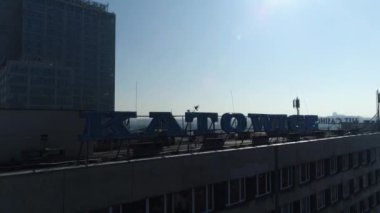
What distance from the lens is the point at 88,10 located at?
167750 mm

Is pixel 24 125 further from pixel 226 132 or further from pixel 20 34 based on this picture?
pixel 20 34

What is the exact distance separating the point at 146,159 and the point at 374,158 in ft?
125

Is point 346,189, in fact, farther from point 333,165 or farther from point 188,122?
point 188,122

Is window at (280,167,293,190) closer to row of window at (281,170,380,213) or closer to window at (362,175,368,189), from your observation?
row of window at (281,170,380,213)

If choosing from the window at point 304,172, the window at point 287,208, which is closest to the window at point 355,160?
the window at point 304,172

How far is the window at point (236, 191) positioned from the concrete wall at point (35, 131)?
26.3 ft

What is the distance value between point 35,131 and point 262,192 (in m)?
13.4

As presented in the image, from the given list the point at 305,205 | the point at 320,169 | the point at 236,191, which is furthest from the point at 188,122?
the point at 320,169

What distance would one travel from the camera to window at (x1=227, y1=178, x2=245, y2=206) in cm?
2327

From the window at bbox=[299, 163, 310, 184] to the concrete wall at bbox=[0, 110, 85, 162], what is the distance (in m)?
16.8

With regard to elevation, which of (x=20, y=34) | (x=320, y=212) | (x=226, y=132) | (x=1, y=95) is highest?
(x=20, y=34)

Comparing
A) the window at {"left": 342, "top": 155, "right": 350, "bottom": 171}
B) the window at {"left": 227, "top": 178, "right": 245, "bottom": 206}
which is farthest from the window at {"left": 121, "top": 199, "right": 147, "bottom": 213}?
the window at {"left": 342, "top": 155, "right": 350, "bottom": 171}

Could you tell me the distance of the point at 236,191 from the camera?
2388 centimetres

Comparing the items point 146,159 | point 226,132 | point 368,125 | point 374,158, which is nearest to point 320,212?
point 226,132
